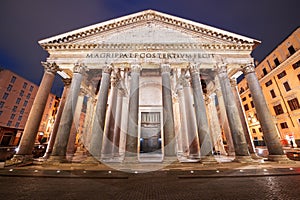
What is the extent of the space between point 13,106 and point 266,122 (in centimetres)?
4691

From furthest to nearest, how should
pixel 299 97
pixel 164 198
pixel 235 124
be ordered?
pixel 299 97 → pixel 235 124 → pixel 164 198

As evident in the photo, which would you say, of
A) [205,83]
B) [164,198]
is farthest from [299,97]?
[164,198]

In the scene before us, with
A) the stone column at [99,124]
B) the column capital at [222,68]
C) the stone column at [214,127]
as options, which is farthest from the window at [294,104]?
the stone column at [99,124]

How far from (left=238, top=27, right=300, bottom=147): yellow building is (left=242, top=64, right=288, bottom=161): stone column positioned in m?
17.3

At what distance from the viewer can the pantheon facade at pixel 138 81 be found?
357 inches

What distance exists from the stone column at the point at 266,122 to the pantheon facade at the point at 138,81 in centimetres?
5

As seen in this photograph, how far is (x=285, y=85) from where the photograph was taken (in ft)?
75.8

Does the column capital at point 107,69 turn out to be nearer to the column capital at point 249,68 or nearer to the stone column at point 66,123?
the stone column at point 66,123

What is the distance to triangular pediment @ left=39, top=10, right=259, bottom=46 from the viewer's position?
11.7 metres

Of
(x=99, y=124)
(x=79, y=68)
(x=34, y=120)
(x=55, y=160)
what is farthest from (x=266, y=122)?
(x=34, y=120)

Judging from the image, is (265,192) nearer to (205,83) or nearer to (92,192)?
(92,192)

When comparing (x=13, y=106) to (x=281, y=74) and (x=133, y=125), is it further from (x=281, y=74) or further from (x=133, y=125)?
(x=281, y=74)

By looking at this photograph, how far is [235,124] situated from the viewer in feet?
31.2

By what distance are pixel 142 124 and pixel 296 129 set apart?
24914 millimetres
